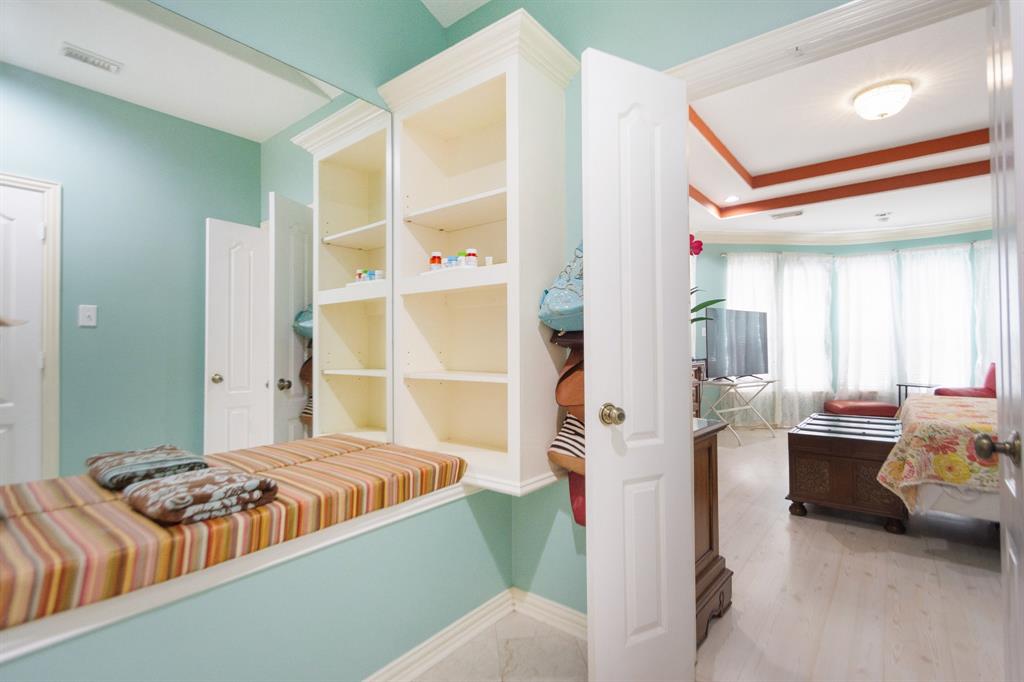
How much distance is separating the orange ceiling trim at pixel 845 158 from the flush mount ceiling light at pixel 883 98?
0.89m

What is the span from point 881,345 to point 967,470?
13.6ft

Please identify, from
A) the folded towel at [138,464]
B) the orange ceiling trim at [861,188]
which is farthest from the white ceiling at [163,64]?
the orange ceiling trim at [861,188]

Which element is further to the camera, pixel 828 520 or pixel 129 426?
pixel 828 520

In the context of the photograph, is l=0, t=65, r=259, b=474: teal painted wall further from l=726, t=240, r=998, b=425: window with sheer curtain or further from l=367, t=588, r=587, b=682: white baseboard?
l=726, t=240, r=998, b=425: window with sheer curtain

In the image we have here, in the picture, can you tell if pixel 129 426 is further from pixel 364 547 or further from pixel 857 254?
pixel 857 254

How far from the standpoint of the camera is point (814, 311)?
6332 millimetres

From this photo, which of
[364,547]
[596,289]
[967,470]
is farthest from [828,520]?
[364,547]

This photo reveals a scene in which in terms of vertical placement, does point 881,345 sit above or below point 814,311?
below

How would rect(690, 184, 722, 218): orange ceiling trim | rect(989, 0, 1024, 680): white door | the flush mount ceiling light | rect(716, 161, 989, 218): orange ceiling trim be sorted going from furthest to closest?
rect(690, 184, 722, 218): orange ceiling trim < rect(716, 161, 989, 218): orange ceiling trim < the flush mount ceiling light < rect(989, 0, 1024, 680): white door

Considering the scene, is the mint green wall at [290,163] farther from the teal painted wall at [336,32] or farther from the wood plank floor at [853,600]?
the wood plank floor at [853,600]

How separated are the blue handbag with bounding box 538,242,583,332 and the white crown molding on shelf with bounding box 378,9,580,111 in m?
0.74

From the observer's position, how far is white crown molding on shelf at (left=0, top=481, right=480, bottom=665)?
934 mm

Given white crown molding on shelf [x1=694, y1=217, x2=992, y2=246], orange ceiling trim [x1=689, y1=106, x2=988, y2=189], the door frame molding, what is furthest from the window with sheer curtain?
the door frame molding

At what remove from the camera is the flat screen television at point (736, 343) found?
5.61 metres
